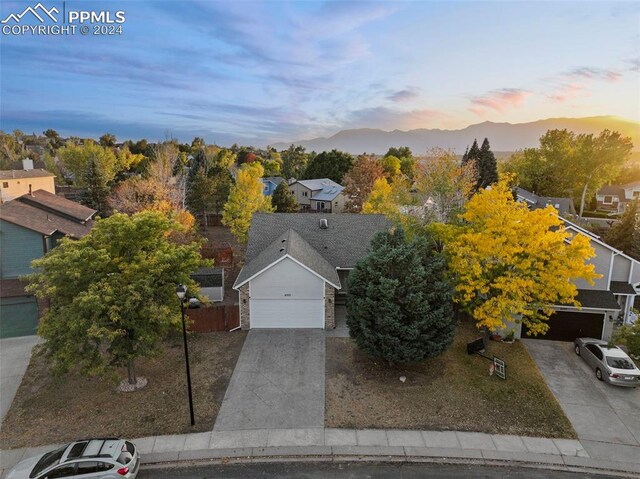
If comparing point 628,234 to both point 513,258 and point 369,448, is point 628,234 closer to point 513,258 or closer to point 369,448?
point 513,258

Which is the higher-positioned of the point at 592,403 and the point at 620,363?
the point at 620,363

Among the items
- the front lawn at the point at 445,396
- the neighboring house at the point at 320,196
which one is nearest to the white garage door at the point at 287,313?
the front lawn at the point at 445,396

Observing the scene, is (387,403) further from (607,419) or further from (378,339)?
(607,419)

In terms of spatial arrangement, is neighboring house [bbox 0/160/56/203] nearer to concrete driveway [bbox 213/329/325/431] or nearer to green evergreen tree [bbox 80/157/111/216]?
green evergreen tree [bbox 80/157/111/216]

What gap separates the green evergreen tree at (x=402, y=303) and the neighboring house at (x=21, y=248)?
16.4 m

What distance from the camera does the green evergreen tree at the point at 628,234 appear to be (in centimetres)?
3281

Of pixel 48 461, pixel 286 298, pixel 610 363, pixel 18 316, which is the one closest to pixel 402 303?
pixel 286 298

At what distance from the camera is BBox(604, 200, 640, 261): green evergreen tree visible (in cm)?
3281

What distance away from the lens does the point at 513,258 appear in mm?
18578

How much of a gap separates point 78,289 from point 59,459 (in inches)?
251

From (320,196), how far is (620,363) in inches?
2012

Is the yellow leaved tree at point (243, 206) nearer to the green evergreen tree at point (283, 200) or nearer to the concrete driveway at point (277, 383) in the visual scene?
the green evergreen tree at point (283, 200)

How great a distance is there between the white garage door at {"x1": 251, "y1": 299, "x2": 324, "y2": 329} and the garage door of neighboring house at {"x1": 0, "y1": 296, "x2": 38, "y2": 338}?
42.9ft

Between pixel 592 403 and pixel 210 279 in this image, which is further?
pixel 210 279
